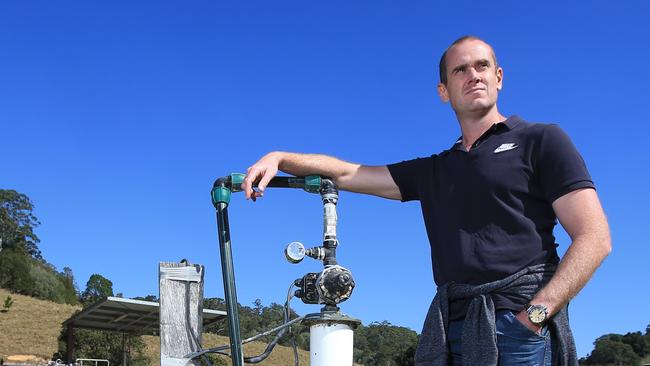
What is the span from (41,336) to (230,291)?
33025mm

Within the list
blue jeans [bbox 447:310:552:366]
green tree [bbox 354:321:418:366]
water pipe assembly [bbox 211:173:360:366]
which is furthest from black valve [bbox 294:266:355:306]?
green tree [bbox 354:321:418:366]

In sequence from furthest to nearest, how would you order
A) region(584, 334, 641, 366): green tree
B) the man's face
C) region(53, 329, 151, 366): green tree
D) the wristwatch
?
region(584, 334, 641, 366): green tree < region(53, 329, 151, 366): green tree < the man's face < the wristwatch

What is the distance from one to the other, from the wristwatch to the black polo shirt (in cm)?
12

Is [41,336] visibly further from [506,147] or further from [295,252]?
[506,147]

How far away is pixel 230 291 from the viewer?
9.63ft

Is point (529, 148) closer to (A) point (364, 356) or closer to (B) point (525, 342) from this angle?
(B) point (525, 342)

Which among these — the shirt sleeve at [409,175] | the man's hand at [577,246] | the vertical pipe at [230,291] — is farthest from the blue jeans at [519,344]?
the vertical pipe at [230,291]

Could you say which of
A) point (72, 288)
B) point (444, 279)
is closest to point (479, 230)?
point (444, 279)

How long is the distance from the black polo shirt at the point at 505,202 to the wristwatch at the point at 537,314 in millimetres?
121

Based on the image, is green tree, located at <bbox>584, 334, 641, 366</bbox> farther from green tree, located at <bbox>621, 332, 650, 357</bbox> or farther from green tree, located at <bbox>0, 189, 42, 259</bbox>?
green tree, located at <bbox>0, 189, 42, 259</bbox>

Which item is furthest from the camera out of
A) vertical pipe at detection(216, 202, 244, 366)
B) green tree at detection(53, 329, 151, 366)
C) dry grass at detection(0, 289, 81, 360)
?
dry grass at detection(0, 289, 81, 360)

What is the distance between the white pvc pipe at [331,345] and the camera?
279 cm

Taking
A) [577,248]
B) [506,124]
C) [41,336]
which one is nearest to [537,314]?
[577,248]

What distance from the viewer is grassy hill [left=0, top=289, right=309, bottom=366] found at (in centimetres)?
2930
